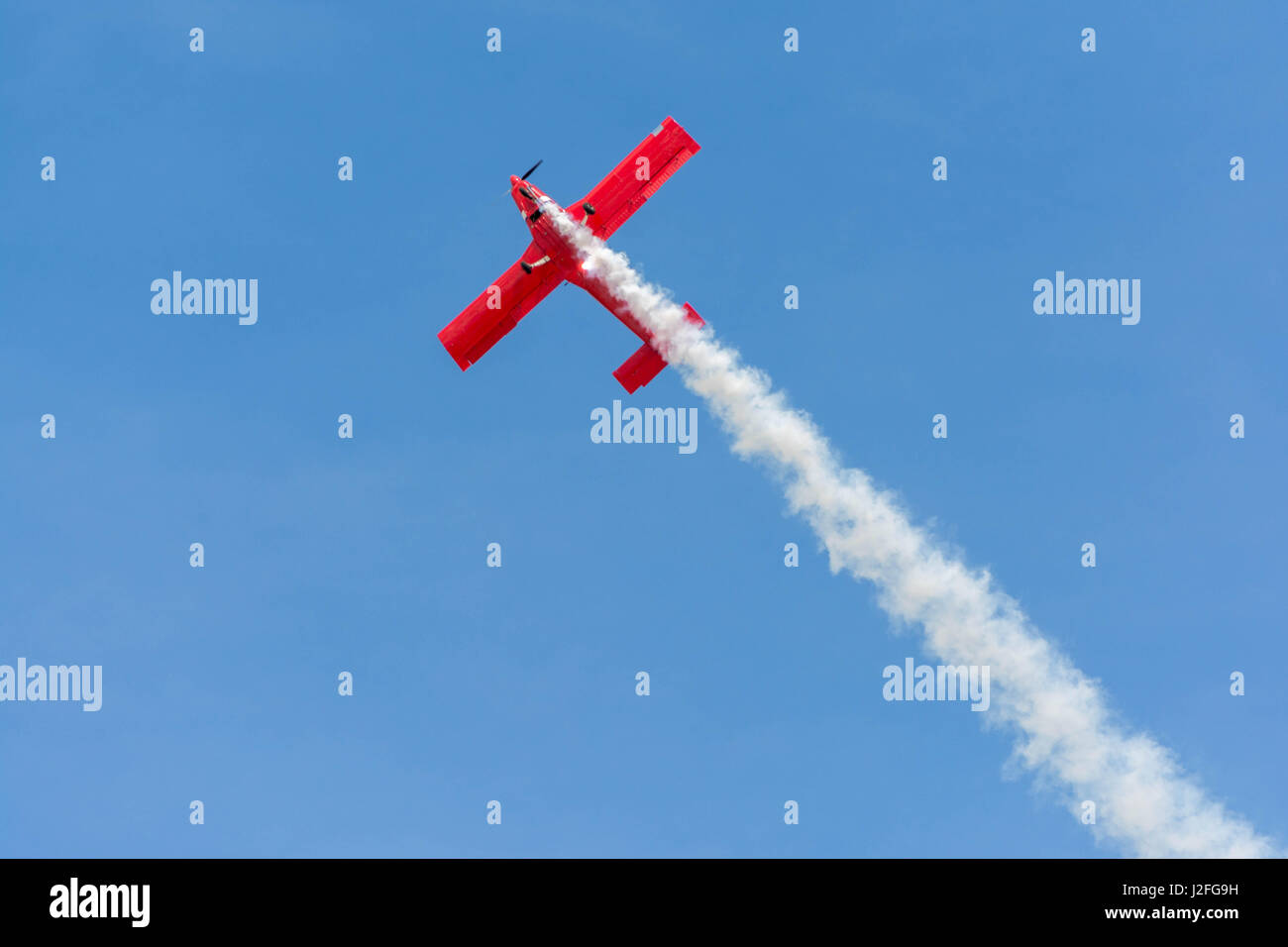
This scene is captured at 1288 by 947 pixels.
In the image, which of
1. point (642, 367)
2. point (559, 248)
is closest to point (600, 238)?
point (559, 248)

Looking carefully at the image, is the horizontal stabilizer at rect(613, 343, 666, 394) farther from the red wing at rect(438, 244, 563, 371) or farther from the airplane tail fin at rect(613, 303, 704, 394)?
the red wing at rect(438, 244, 563, 371)

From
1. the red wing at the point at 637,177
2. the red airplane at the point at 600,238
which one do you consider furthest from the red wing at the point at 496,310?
the red wing at the point at 637,177

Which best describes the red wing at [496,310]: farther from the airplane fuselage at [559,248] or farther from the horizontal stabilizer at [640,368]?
the horizontal stabilizer at [640,368]

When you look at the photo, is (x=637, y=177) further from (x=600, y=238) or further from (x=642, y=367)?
(x=642, y=367)

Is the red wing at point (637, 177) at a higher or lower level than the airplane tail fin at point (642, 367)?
higher

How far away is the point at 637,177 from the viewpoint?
2630 inches

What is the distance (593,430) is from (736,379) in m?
7.39

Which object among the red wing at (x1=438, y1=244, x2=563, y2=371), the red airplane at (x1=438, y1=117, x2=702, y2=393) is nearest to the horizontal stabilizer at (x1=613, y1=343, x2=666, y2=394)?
the red airplane at (x1=438, y1=117, x2=702, y2=393)

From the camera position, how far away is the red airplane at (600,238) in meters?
66.2

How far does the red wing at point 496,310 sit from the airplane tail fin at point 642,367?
4.95m

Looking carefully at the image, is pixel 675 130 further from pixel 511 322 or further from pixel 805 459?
pixel 805 459
